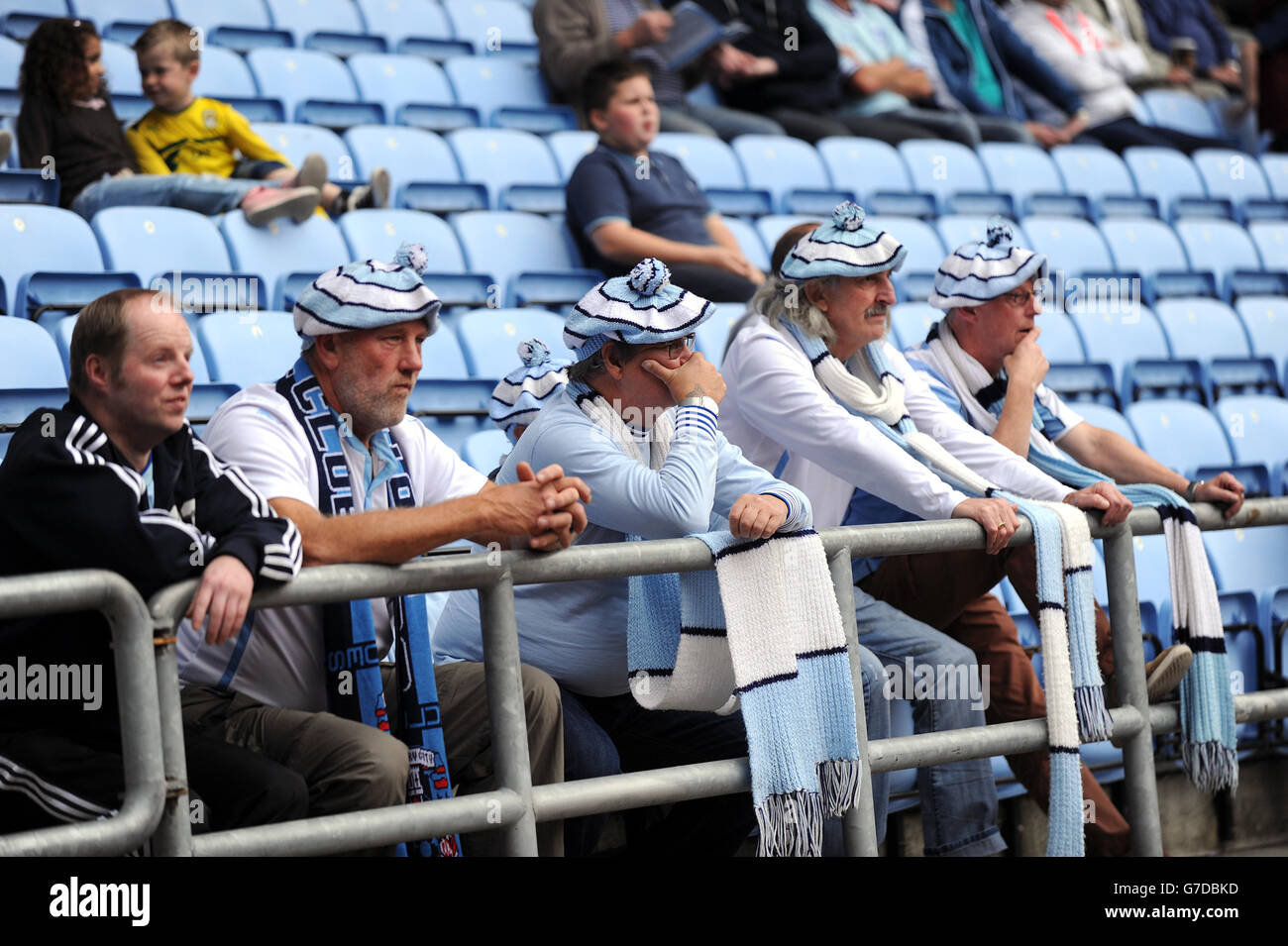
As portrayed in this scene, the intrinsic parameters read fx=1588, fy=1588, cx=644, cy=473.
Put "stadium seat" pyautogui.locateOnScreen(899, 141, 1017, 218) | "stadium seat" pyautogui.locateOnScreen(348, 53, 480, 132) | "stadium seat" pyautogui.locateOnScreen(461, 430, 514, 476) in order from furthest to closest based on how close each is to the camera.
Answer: "stadium seat" pyautogui.locateOnScreen(899, 141, 1017, 218)
"stadium seat" pyautogui.locateOnScreen(348, 53, 480, 132)
"stadium seat" pyautogui.locateOnScreen(461, 430, 514, 476)

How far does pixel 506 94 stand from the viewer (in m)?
6.84

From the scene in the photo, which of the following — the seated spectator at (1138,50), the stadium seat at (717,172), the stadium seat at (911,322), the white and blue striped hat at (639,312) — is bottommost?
the white and blue striped hat at (639,312)

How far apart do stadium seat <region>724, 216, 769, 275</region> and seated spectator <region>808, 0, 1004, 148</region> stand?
6.00ft

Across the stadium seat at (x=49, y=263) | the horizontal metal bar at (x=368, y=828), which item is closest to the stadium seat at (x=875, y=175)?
the stadium seat at (x=49, y=263)

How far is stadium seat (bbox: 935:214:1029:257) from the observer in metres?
6.56

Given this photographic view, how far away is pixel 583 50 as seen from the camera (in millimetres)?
6562

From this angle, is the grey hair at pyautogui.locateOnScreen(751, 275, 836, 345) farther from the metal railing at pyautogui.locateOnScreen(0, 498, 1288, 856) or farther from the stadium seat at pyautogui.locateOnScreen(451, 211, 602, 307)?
the stadium seat at pyautogui.locateOnScreen(451, 211, 602, 307)

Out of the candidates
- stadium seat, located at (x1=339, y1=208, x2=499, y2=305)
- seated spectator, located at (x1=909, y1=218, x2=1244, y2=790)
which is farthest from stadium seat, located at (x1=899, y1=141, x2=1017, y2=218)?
seated spectator, located at (x1=909, y1=218, x2=1244, y2=790)

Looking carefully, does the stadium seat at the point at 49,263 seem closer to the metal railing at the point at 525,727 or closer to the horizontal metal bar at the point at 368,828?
the metal railing at the point at 525,727

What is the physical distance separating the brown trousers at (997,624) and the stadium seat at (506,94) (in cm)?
368

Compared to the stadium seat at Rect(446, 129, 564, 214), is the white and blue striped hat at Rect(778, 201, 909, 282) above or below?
below

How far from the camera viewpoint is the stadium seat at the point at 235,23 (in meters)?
6.36

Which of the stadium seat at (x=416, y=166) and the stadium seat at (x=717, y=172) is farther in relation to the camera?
the stadium seat at (x=717, y=172)
